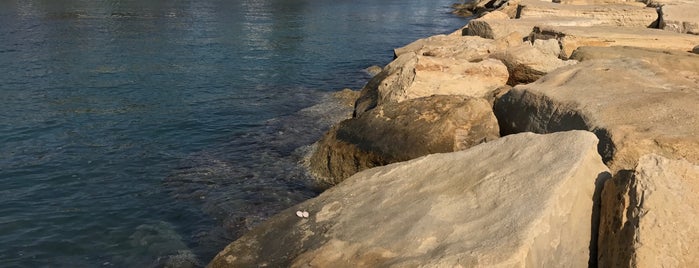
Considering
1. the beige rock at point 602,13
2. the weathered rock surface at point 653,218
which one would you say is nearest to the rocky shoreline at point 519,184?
Answer: the weathered rock surface at point 653,218

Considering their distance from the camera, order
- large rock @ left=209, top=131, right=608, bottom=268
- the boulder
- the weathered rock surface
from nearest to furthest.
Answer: the weathered rock surface, large rock @ left=209, top=131, right=608, bottom=268, the boulder

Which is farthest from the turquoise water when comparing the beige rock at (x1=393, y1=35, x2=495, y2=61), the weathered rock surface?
the weathered rock surface

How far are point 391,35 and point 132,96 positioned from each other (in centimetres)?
1959

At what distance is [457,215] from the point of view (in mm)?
5227

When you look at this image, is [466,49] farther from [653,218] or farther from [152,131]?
[653,218]

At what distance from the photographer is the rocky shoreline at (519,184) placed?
4523mm

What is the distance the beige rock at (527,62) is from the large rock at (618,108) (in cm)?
236

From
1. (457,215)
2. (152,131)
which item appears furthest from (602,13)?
(457,215)

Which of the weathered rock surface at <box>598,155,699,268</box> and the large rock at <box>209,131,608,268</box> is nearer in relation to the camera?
the weathered rock surface at <box>598,155,699,268</box>

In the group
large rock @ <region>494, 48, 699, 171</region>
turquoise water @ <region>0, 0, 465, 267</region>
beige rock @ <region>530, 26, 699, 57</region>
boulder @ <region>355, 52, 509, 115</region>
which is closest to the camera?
large rock @ <region>494, 48, 699, 171</region>

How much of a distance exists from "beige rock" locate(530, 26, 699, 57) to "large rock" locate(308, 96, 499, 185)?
628 cm

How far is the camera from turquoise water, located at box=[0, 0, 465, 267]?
8914mm

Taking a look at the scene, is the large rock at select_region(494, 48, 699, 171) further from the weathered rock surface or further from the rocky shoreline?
the weathered rock surface

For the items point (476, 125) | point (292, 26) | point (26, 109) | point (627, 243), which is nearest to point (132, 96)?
point (26, 109)
